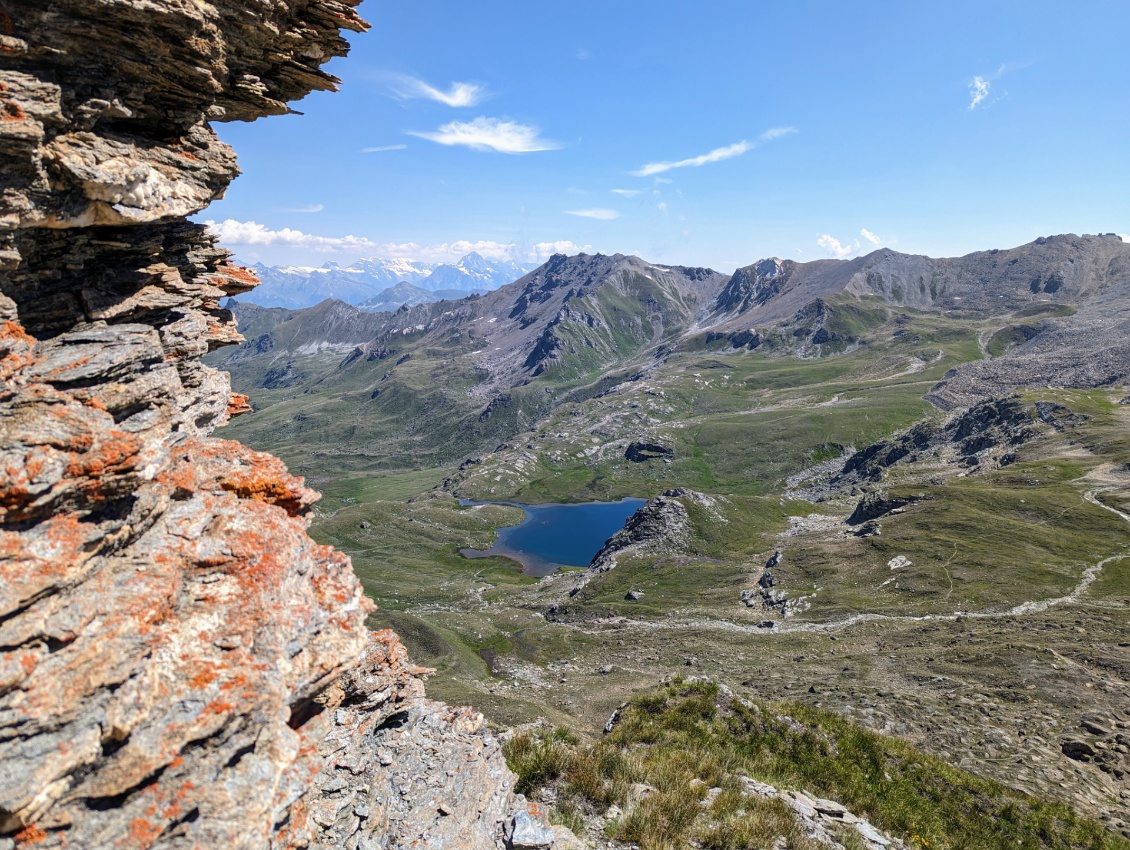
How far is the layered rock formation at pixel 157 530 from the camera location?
10.1 metres

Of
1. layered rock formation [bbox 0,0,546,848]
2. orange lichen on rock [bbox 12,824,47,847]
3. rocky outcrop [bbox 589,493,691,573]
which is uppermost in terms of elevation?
layered rock formation [bbox 0,0,546,848]

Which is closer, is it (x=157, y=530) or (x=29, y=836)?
(x=29, y=836)

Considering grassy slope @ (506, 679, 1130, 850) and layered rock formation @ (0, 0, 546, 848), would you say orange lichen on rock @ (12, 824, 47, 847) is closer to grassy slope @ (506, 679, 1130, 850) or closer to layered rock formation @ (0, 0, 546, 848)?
layered rock formation @ (0, 0, 546, 848)

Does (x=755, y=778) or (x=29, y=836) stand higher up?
(x=29, y=836)

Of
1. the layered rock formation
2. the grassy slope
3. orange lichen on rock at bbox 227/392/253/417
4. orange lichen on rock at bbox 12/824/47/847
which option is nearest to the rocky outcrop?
the grassy slope

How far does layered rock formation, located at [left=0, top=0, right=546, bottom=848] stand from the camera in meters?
10.1

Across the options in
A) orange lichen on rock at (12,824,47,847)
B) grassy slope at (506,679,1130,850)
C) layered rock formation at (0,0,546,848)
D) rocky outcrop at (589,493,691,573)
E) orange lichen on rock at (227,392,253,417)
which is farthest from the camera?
rocky outcrop at (589,493,691,573)

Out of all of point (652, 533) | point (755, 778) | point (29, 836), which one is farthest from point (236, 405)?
point (652, 533)

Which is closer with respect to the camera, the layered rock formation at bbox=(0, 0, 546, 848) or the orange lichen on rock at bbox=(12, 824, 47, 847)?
the orange lichen on rock at bbox=(12, 824, 47, 847)

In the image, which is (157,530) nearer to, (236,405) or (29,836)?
(29,836)

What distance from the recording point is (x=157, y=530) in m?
13.4

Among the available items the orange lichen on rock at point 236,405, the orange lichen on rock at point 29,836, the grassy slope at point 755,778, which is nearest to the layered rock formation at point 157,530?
the orange lichen on rock at point 29,836

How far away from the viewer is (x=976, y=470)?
5699 inches

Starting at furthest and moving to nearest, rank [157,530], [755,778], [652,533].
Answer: [652,533] < [755,778] < [157,530]
